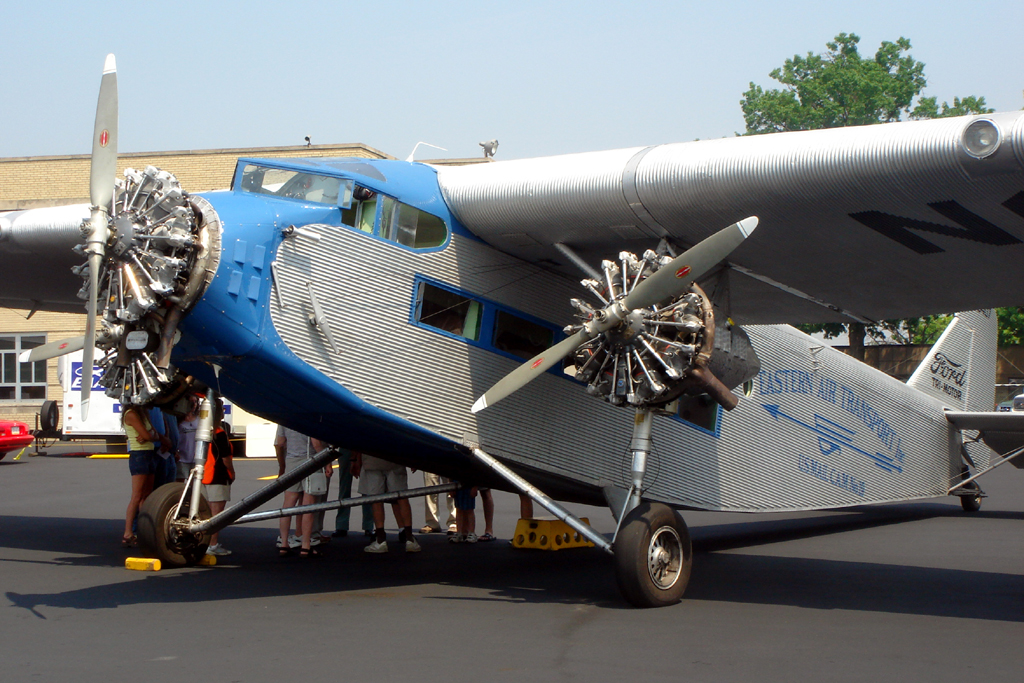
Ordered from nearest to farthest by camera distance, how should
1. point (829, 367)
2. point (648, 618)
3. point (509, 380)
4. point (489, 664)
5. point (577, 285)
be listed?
point (489, 664)
point (648, 618)
point (509, 380)
point (577, 285)
point (829, 367)

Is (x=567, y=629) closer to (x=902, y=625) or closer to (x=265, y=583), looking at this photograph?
(x=902, y=625)

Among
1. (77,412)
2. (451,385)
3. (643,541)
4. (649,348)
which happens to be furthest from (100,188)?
(77,412)

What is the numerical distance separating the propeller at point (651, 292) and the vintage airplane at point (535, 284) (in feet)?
0.08

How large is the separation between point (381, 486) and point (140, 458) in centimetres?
282

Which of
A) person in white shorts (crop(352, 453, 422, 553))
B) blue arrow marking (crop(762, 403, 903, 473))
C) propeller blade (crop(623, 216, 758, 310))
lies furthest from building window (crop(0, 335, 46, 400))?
propeller blade (crop(623, 216, 758, 310))

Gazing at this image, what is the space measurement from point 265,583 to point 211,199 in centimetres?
360

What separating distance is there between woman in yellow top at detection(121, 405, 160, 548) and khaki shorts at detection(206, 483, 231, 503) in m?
0.83

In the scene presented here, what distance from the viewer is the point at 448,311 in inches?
340

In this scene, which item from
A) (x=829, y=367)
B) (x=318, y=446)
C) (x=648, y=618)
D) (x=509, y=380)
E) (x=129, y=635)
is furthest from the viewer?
(x=829, y=367)

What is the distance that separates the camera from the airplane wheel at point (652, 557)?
302 inches

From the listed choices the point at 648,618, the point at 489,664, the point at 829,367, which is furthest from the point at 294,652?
the point at 829,367

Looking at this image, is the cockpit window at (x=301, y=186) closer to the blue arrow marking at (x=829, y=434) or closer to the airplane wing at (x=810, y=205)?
the airplane wing at (x=810, y=205)

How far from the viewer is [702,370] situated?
7.76 m

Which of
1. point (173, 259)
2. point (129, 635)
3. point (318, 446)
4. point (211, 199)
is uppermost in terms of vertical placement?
point (211, 199)
